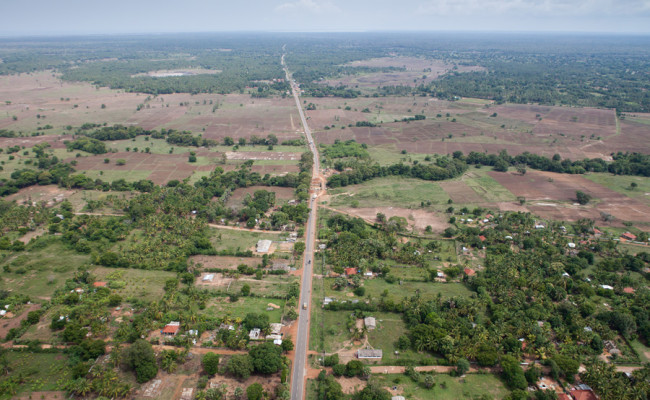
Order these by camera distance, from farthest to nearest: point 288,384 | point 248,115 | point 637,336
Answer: point 248,115 < point 637,336 < point 288,384

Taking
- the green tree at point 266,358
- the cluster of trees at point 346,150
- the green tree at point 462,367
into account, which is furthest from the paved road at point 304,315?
the cluster of trees at point 346,150

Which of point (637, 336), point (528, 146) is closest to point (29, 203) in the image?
point (637, 336)

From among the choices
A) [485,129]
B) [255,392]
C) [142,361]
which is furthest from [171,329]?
[485,129]

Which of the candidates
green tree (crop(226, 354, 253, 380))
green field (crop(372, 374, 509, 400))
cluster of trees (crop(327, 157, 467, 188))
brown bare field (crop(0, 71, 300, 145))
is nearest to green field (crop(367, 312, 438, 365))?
green field (crop(372, 374, 509, 400))

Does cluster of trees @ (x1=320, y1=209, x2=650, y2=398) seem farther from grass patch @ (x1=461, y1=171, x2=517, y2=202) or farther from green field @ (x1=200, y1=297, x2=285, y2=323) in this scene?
grass patch @ (x1=461, y1=171, x2=517, y2=202)

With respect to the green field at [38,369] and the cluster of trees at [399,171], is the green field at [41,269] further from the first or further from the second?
the cluster of trees at [399,171]

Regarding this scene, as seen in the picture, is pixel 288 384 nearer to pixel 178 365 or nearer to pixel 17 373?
pixel 178 365

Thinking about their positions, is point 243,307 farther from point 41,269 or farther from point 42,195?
point 42,195
